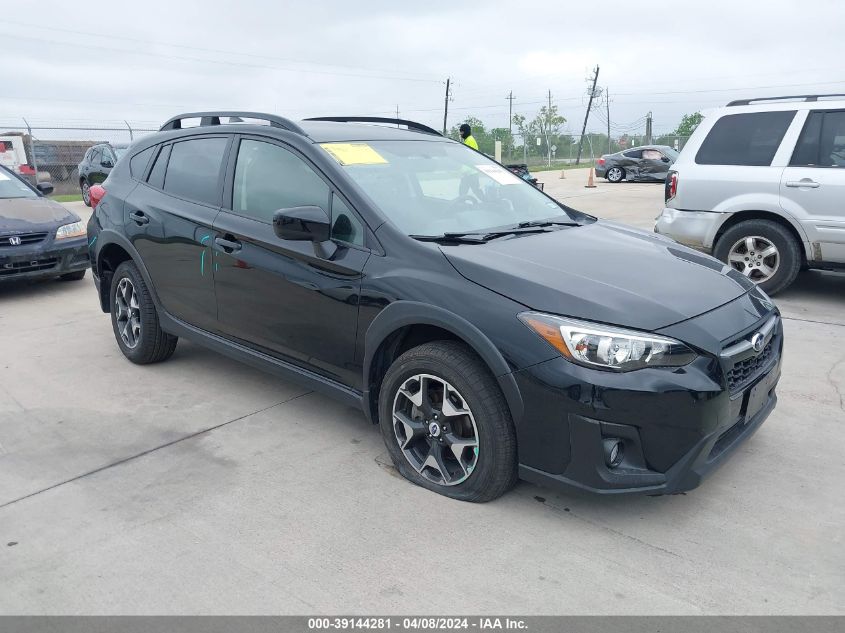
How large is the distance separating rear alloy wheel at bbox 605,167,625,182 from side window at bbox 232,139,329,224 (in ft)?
68.6

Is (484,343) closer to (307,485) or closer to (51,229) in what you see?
(307,485)

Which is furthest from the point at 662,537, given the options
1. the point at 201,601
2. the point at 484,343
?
the point at 201,601

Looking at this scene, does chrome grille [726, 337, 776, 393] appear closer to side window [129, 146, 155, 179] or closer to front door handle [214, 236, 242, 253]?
front door handle [214, 236, 242, 253]

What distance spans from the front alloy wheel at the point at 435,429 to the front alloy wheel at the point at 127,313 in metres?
2.57

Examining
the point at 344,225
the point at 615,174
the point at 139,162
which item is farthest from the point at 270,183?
the point at 615,174

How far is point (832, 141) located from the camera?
6.32 metres

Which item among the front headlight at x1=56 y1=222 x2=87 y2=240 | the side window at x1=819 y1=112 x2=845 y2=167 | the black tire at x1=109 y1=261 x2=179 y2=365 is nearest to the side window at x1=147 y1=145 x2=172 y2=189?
the black tire at x1=109 y1=261 x2=179 y2=365

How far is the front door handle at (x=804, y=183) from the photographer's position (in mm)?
6305

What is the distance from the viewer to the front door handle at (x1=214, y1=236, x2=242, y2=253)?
13.2 feet

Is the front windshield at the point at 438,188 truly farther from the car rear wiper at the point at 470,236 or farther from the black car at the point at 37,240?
the black car at the point at 37,240

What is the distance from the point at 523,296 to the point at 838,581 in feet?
5.10

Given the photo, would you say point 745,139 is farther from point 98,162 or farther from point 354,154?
point 98,162

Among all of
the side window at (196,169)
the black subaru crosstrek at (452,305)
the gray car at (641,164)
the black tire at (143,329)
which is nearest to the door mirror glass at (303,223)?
the black subaru crosstrek at (452,305)

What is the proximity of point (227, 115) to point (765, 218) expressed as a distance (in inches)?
195
